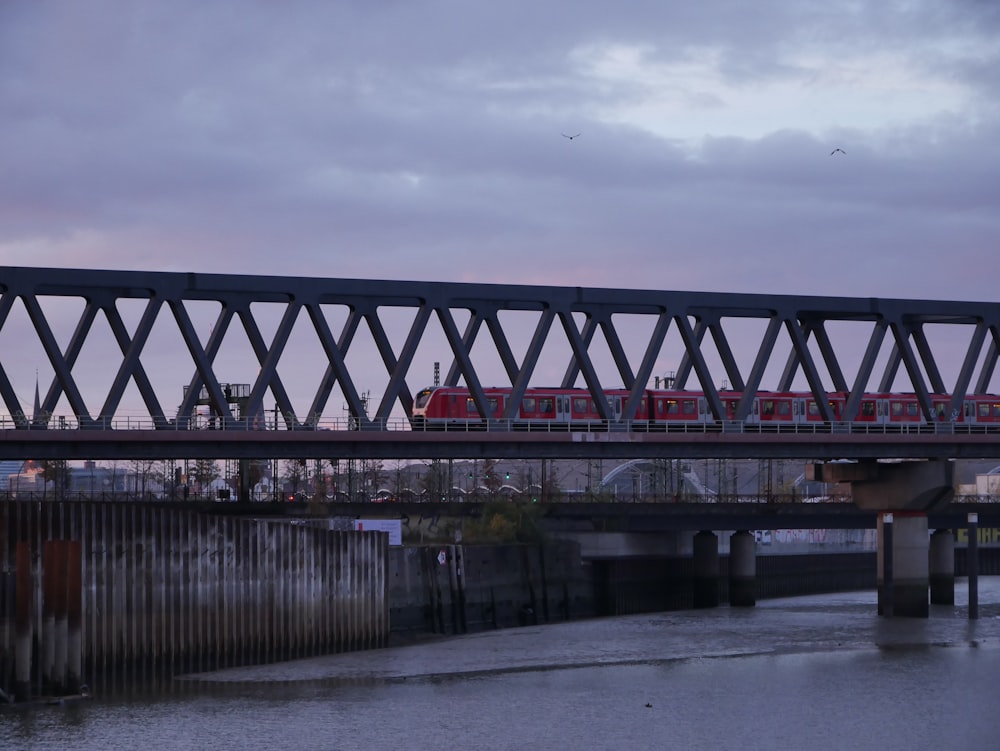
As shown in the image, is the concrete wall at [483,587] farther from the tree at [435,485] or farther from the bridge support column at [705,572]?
the tree at [435,485]

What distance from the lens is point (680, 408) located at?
296 feet

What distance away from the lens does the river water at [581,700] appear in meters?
42.6

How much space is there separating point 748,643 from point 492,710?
23.8 m

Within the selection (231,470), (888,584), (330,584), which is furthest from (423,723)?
(231,470)

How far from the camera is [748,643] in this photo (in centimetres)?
6856

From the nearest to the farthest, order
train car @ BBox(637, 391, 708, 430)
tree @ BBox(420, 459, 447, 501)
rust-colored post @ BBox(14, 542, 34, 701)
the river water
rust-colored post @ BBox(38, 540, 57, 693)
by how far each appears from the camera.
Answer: the river water → rust-colored post @ BBox(14, 542, 34, 701) → rust-colored post @ BBox(38, 540, 57, 693) → train car @ BBox(637, 391, 708, 430) → tree @ BBox(420, 459, 447, 501)

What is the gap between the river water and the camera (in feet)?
140

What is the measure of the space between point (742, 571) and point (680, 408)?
671 inches

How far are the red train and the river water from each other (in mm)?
16254

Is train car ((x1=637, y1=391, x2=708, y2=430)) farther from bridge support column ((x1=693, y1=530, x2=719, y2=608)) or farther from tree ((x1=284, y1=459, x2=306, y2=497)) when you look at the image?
tree ((x1=284, y1=459, x2=306, y2=497))

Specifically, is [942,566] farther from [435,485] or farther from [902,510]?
[435,485]

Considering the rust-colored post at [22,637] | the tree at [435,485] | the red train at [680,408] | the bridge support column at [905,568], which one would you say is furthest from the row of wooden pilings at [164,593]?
the tree at [435,485]

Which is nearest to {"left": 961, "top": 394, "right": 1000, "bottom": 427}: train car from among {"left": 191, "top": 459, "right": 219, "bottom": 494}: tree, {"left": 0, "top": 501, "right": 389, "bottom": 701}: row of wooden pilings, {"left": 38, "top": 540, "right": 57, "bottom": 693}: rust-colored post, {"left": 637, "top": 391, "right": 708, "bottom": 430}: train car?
Result: {"left": 637, "top": 391, "right": 708, "bottom": 430}: train car

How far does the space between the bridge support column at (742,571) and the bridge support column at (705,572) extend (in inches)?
44.9
